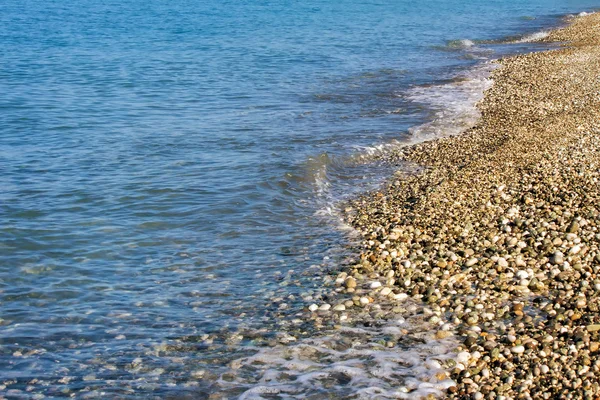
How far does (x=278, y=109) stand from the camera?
23.7 metres

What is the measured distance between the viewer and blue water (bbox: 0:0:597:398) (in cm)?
923

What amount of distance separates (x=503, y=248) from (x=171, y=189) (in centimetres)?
783

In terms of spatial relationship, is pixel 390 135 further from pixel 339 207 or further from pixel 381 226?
pixel 381 226

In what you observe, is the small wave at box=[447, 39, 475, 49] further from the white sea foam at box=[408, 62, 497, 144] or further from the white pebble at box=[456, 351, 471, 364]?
the white pebble at box=[456, 351, 471, 364]

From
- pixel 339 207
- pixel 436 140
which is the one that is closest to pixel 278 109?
pixel 436 140

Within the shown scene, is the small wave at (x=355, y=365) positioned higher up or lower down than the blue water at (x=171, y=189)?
lower down

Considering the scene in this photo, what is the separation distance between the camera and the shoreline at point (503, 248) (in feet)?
26.0

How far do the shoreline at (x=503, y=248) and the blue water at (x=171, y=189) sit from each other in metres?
1.24

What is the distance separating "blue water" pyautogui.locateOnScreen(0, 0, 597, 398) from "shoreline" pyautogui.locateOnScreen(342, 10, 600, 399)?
4.08 ft

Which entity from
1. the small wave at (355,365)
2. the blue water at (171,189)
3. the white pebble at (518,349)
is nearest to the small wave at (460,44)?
the blue water at (171,189)

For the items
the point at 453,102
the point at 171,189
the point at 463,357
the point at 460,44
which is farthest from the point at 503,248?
the point at 460,44

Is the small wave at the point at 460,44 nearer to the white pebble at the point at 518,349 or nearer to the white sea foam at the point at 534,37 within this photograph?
the white sea foam at the point at 534,37

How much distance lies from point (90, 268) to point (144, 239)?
1.48 m

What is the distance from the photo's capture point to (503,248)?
36.0ft
